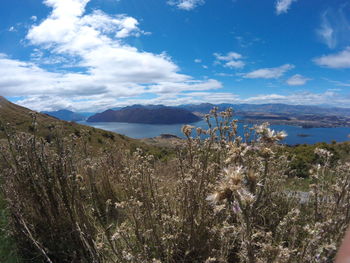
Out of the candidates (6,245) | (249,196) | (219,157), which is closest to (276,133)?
(249,196)

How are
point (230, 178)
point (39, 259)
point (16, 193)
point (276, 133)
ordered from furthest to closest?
point (16, 193) < point (39, 259) < point (276, 133) < point (230, 178)

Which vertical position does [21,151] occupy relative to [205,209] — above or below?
above

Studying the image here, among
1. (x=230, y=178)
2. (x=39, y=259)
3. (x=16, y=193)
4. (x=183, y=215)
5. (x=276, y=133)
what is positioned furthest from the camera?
(x=16, y=193)

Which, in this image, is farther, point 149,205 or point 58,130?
point 58,130

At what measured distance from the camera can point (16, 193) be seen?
3.62 metres

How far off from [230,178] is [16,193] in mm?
3735

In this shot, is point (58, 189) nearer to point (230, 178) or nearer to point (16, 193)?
point (16, 193)

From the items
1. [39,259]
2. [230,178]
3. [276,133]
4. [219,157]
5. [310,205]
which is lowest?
[39,259]

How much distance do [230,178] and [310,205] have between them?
396 centimetres

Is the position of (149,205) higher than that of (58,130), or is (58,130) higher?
(58,130)

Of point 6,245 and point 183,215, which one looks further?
point 6,245

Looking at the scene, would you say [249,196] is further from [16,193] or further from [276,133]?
[16,193]

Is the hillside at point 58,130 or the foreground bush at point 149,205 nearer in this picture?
the foreground bush at point 149,205

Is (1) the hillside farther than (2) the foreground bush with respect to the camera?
Yes
